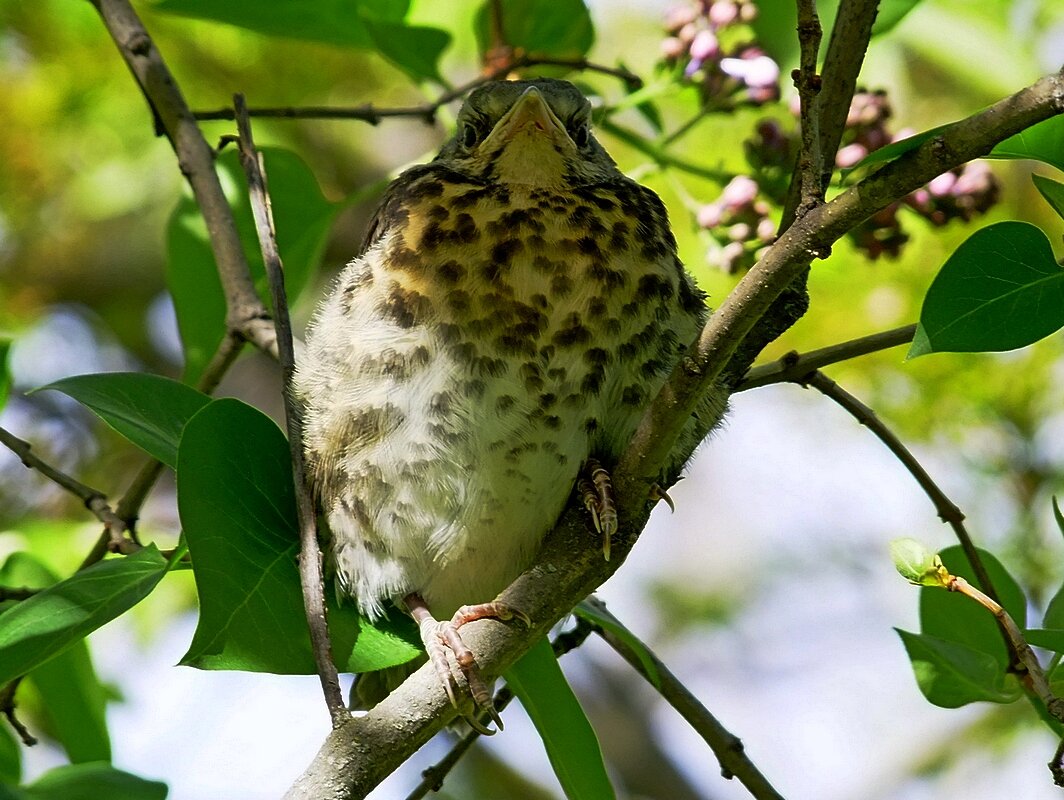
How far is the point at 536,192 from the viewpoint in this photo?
2.58m

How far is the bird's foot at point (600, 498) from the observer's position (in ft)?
6.52

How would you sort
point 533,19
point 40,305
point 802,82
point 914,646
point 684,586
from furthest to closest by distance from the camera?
point 684,586
point 40,305
point 533,19
point 914,646
point 802,82

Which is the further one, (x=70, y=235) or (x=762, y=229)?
(x=70, y=235)

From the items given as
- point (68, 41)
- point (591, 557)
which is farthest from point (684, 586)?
point (591, 557)

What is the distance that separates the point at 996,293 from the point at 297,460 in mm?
938

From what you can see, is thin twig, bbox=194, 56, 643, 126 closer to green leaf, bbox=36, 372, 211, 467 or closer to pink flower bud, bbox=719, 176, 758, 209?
pink flower bud, bbox=719, 176, 758, 209

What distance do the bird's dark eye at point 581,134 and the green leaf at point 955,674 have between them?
49.1 inches

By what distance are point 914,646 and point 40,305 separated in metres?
3.93

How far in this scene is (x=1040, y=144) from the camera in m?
1.66

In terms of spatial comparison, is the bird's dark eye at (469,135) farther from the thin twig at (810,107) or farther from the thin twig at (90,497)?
the thin twig at (810,107)

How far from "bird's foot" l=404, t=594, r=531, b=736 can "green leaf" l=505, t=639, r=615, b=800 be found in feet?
0.30

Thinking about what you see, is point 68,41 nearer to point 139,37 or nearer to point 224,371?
point 139,37

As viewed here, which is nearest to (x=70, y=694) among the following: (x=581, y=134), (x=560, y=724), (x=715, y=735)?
(x=560, y=724)

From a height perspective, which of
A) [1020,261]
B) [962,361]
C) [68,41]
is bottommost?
[1020,261]
